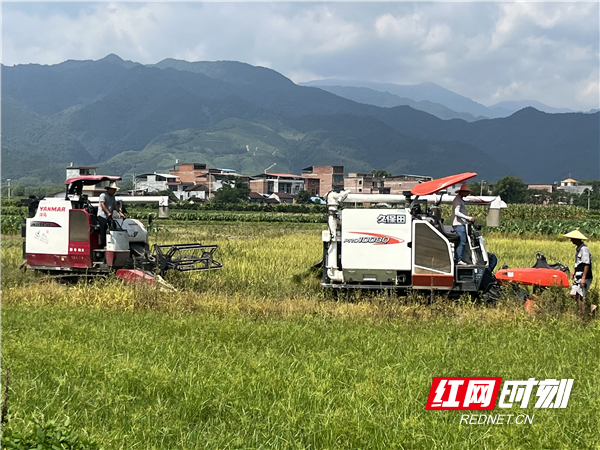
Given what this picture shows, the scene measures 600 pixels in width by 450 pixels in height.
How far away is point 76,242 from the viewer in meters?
13.7

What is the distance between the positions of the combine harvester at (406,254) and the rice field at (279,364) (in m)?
0.38

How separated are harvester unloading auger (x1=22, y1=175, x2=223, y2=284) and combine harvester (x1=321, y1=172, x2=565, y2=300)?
430cm

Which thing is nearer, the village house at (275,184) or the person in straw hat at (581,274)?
the person in straw hat at (581,274)

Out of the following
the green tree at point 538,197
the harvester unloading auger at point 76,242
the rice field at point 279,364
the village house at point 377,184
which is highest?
the village house at point 377,184

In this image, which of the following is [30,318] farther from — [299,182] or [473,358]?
[299,182]

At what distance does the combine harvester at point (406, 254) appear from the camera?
1175cm

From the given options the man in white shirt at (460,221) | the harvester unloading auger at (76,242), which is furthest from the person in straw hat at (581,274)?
the harvester unloading auger at (76,242)

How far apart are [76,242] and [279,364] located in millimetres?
7982

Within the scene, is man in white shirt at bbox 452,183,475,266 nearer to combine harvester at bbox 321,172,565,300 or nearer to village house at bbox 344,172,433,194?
combine harvester at bbox 321,172,565,300

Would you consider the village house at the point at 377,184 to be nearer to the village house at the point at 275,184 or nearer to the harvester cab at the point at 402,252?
the village house at the point at 275,184

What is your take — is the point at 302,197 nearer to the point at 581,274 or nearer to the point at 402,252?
the point at 402,252

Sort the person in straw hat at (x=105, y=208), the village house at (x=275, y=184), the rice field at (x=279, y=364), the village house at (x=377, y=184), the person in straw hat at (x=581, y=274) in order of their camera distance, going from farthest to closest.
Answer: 1. the village house at (x=275, y=184)
2. the village house at (x=377, y=184)
3. the person in straw hat at (x=105, y=208)
4. the person in straw hat at (x=581, y=274)
5. the rice field at (x=279, y=364)

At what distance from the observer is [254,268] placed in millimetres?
17219

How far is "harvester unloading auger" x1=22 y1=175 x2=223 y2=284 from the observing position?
13.7 metres
